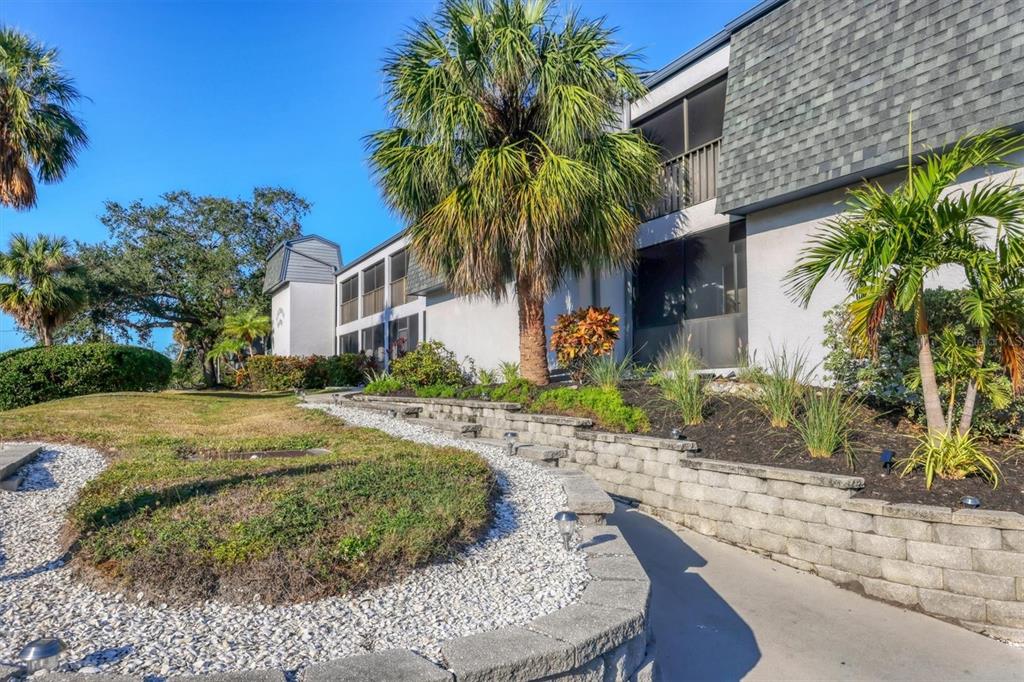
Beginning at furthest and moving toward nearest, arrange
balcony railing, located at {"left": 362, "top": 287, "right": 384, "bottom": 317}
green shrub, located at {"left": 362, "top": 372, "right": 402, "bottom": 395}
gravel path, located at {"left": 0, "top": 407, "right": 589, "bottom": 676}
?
balcony railing, located at {"left": 362, "top": 287, "right": 384, "bottom": 317} → green shrub, located at {"left": 362, "top": 372, "right": 402, "bottom": 395} → gravel path, located at {"left": 0, "top": 407, "right": 589, "bottom": 676}

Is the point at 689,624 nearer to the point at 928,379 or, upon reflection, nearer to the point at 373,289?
the point at 928,379

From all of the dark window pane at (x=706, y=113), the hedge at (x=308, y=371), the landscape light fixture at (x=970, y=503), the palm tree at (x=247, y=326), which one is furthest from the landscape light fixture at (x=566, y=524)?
the palm tree at (x=247, y=326)

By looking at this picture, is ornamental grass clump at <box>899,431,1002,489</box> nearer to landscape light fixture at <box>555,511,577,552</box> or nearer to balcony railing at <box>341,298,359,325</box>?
landscape light fixture at <box>555,511,577,552</box>

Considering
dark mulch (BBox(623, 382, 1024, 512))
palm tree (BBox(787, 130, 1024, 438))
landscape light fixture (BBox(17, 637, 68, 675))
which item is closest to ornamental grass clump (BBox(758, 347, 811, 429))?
dark mulch (BBox(623, 382, 1024, 512))

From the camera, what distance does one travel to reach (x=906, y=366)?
5.75m

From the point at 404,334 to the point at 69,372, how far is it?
27.9 ft

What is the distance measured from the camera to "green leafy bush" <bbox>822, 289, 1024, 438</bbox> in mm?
5223

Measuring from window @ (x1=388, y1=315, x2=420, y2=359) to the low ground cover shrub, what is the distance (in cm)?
934

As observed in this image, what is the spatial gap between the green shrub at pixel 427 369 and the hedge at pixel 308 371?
7340 millimetres

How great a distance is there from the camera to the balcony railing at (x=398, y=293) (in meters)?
19.0

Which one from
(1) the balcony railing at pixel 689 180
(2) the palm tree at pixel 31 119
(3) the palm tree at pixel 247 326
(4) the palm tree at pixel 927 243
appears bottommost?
(4) the palm tree at pixel 927 243

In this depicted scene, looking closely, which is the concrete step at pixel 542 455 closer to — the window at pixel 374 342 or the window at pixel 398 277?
the window at pixel 398 277

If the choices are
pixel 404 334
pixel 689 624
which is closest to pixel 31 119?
pixel 404 334

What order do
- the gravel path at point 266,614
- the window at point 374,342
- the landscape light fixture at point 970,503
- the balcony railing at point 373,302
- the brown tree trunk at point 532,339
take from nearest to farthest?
the gravel path at point 266,614
the landscape light fixture at point 970,503
the brown tree trunk at point 532,339
the window at point 374,342
the balcony railing at point 373,302
